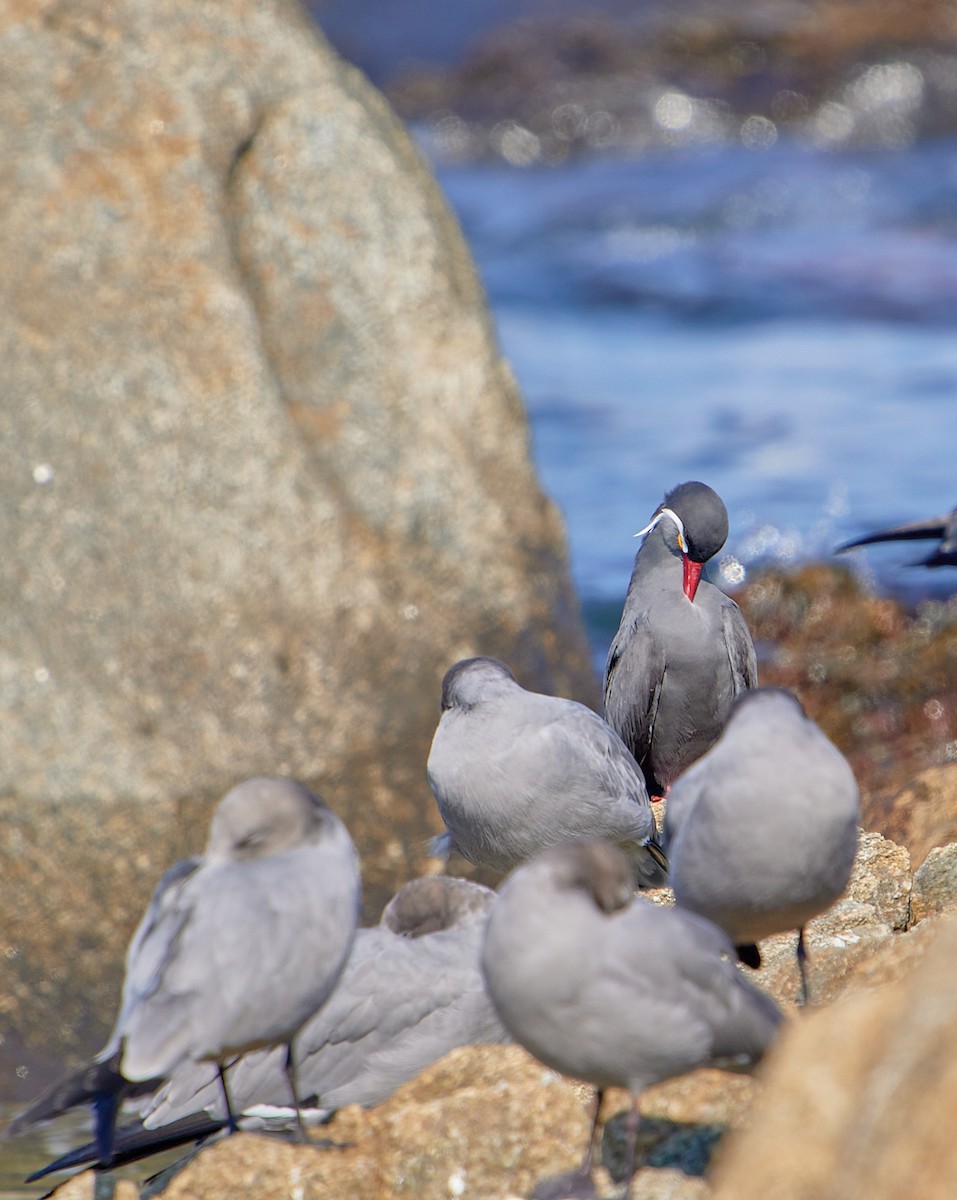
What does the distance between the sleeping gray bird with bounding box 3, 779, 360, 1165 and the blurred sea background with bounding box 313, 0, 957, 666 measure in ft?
27.4

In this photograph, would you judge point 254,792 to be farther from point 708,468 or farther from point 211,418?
point 708,468

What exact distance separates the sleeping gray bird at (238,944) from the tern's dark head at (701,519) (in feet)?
8.02

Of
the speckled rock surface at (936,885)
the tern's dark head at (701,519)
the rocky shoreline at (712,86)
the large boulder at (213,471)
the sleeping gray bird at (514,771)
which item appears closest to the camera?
the sleeping gray bird at (514,771)

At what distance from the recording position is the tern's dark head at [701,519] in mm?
5902

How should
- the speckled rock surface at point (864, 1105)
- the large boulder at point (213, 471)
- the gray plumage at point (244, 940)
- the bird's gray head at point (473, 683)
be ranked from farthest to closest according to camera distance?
the large boulder at point (213, 471) < the bird's gray head at point (473, 683) < the gray plumage at point (244, 940) < the speckled rock surface at point (864, 1105)

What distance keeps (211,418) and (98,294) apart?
2.38ft

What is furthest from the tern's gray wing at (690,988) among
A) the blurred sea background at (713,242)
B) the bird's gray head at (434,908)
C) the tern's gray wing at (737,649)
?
the blurred sea background at (713,242)

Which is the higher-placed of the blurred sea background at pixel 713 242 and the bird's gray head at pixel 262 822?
the bird's gray head at pixel 262 822

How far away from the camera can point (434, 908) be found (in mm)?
4609

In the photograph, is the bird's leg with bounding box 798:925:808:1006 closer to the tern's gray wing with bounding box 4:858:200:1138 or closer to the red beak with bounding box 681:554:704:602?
the tern's gray wing with bounding box 4:858:200:1138

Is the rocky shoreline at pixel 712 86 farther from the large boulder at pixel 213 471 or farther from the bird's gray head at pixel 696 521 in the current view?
the bird's gray head at pixel 696 521

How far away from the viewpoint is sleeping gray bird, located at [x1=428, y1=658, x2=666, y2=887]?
504 centimetres

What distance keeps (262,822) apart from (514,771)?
1.41 m

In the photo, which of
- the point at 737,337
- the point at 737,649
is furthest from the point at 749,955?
the point at 737,337
